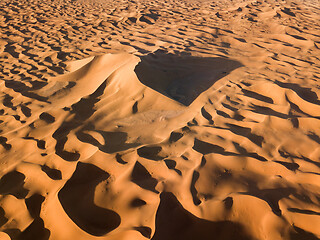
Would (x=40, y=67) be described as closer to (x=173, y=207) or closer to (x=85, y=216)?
(x=85, y=216)

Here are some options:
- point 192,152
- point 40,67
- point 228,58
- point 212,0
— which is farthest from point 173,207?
point 212,0

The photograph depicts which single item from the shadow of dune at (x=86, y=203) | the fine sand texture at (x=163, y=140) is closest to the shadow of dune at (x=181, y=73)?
the fine sand texture at (x=163, y=140)

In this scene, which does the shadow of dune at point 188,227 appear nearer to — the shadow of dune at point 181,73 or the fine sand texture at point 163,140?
the fine sand texture at point 163,140

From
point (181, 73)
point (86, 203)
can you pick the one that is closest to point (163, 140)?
point (86, 203)

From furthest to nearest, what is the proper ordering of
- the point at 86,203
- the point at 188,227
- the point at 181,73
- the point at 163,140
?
the point at 181,73 < the point at 163,140 < the point at 86,203 < the point at 188,227

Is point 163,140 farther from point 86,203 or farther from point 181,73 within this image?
point 181,73

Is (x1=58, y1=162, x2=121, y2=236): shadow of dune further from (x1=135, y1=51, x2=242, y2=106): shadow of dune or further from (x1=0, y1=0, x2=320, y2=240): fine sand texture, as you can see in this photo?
(x1=135, y1=51, x2=242, y2=106): shadow of dune

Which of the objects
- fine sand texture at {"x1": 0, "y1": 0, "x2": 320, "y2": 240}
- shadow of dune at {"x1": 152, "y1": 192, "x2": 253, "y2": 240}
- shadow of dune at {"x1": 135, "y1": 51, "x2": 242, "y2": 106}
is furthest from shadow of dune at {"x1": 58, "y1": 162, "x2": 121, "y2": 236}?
shadow of dune at {"x1": 135, "y1": 51, "x2": 242, "y2": 106}
